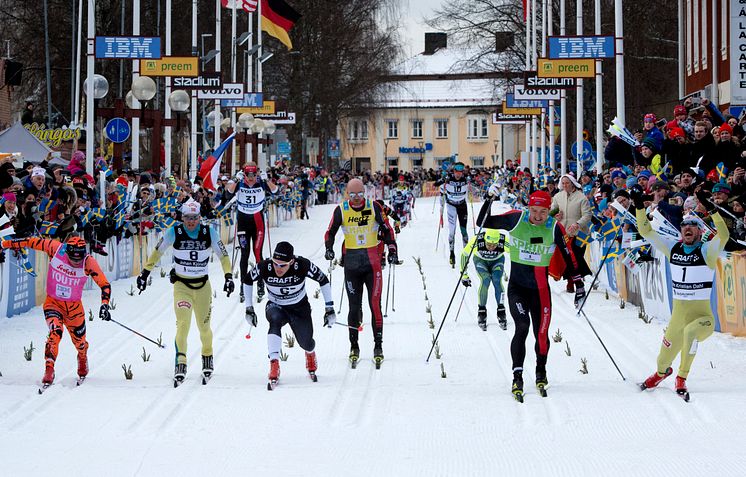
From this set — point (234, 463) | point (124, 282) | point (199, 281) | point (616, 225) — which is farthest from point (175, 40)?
point (234, 463)

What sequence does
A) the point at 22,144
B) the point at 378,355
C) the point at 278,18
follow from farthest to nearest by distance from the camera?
the point at 278,18 → the point at 22,144 → the point at 378,355

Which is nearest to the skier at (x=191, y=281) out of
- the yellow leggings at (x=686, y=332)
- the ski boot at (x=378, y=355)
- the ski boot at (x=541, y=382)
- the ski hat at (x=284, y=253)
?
the ski hat at (x=284, y=253)

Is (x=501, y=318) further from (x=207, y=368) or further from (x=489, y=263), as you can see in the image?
(x=207, y=368)

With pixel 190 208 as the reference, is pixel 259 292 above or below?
below

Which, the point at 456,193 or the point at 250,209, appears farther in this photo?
the point at 456,193

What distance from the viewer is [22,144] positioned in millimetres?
23094

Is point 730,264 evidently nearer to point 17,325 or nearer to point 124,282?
point 17,325

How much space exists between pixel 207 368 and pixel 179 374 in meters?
0.36

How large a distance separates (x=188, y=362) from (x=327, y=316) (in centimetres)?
204

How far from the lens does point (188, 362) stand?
1339 cm

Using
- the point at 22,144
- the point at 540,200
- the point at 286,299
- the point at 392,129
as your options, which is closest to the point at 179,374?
the point at 286,299

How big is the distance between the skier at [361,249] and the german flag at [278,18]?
98.0ft

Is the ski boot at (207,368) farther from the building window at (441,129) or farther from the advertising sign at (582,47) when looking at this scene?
the building window at (441,129)

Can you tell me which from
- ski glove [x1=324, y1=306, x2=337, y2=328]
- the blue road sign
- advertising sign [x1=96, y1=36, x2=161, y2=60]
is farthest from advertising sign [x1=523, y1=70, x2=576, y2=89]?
ski glove [x1=324, y1=306, x2=337, y2=328]
